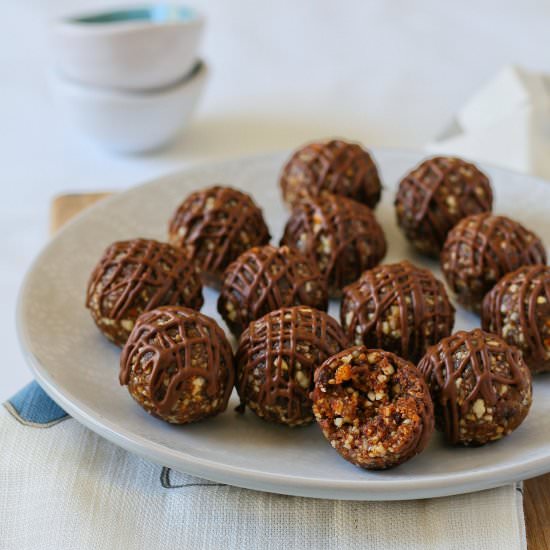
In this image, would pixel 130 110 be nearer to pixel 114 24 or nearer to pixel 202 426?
pixel 114 24

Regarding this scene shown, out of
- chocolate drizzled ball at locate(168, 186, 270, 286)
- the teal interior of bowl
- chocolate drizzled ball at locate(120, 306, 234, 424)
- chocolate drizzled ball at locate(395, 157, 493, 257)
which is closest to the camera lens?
chocolate drizzled ball at locate(120, 306, 234, 424)

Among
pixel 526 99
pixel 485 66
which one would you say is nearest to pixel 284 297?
pixel 526 99

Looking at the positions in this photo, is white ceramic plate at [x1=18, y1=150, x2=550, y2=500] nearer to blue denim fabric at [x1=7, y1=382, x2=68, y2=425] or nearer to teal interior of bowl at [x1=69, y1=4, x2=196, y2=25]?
blue denim fabric at [x1=7, y1=382, x2=68, y2=425]

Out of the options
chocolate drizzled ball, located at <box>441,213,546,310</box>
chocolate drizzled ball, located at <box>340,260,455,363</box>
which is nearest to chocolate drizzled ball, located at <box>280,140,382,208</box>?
chocolate drizzled ball, located at <box>441,213,546,310</box>

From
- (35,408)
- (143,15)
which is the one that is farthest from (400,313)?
(143,15)

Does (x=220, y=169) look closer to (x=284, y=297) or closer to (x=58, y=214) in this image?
(x=58, y=214)
